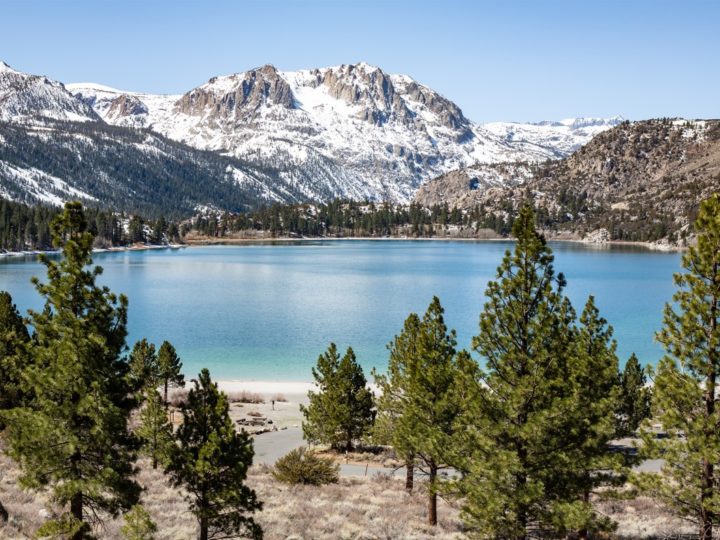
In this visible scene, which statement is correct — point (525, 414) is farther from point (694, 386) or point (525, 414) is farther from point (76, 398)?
point (76, 398)

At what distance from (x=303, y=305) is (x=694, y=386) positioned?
10543 cm

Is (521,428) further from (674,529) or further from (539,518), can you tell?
(674,529)

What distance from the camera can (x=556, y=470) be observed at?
72.8 feet

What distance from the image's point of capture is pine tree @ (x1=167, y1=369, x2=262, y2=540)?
23.0 meters

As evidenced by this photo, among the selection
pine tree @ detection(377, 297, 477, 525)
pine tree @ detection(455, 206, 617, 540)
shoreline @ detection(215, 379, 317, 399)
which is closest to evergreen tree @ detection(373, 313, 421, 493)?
pine tree @ detection(377, 297, 477, 525)

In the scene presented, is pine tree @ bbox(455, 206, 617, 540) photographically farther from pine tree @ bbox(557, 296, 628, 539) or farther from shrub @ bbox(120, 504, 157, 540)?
shrub @ bbox(120, 504, 157, 540)

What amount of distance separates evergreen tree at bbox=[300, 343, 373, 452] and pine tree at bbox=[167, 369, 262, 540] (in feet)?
67.3

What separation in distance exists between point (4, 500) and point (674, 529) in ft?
98.4

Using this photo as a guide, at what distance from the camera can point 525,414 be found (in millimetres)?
22328

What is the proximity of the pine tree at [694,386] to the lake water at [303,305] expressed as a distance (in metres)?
54.1

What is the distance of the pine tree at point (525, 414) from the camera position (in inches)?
851

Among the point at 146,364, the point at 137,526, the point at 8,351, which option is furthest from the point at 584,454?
the point at 146,364

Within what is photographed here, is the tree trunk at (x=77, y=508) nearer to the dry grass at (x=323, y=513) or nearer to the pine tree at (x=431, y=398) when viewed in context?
the dry grass at (x=323, y=513)

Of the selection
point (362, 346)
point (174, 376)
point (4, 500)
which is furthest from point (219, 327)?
point (4, 500)
